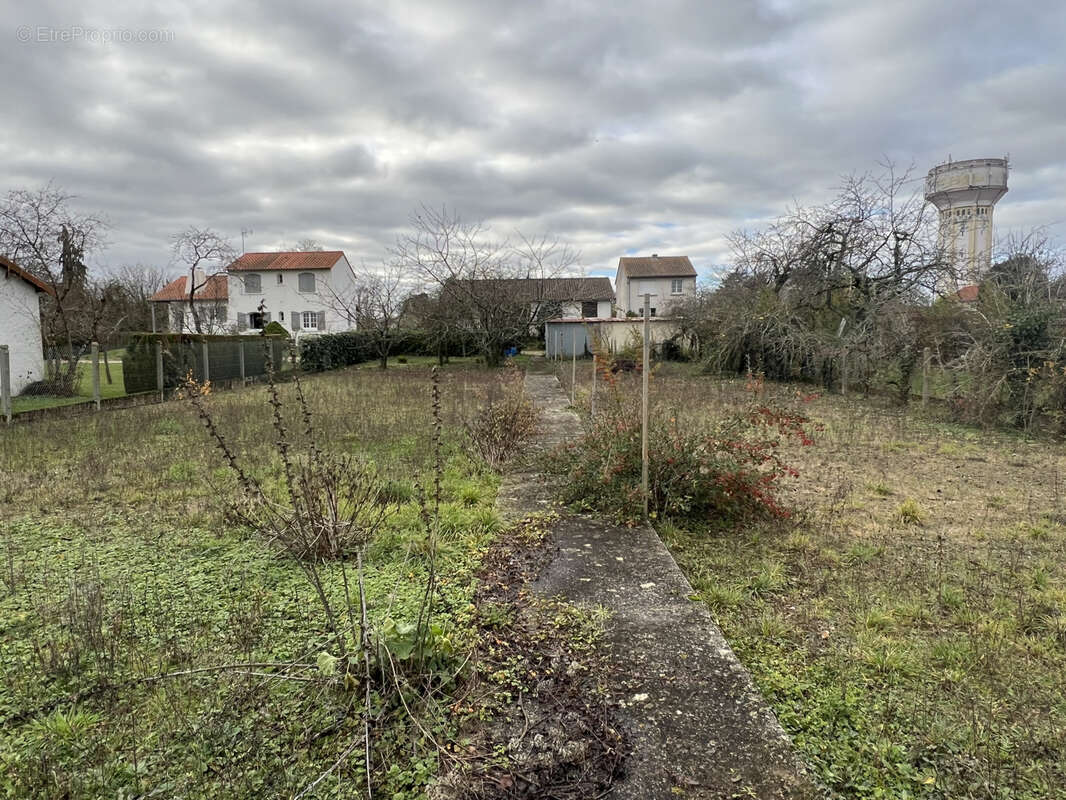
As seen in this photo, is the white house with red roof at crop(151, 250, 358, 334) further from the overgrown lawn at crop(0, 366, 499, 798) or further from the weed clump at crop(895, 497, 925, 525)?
the weed clump at crop(895, 497, 925, 525)

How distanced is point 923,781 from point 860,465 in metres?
5.50

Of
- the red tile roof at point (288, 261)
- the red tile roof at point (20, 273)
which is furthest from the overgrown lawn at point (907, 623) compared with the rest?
the red tile roof at point (288, 261)

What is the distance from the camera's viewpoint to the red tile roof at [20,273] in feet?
42.4

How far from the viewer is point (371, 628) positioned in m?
2.42

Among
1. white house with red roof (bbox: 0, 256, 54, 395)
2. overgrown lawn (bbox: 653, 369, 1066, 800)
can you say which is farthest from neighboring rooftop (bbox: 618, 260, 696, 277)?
overgrown lawn (bbox: 653, 369, 1066, 800)

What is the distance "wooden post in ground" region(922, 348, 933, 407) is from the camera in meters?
10.9

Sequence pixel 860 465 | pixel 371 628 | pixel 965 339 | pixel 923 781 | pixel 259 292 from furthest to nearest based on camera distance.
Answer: pixel 259 292 < pixel 965 339 < pixel 860 465 < pixel 371 628 < pixel 923 781

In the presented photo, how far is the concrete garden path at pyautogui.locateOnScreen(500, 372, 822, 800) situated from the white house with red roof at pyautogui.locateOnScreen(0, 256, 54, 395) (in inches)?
611

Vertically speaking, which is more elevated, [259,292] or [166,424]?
[259,292]

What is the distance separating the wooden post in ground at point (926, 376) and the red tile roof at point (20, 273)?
19536 mm

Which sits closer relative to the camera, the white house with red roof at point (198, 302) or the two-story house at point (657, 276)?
the white house with red roof at point (198, 302)

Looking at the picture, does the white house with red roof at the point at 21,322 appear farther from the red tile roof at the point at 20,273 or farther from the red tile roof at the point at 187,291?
the red tile roof at the point at 187,291

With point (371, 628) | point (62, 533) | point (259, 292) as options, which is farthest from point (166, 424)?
point (259, 292)

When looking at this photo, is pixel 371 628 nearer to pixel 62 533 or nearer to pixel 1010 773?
pixel 1010 773
